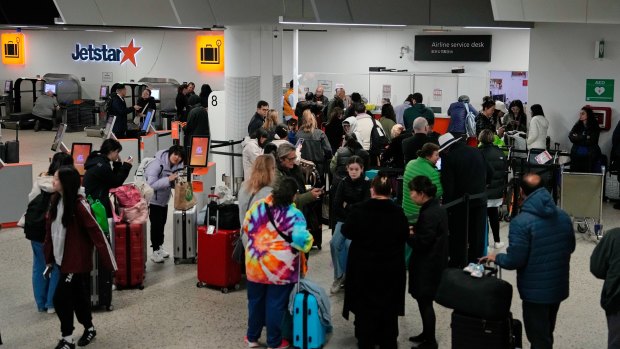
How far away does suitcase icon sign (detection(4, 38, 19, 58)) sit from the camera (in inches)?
1086

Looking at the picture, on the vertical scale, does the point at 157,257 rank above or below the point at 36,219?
below

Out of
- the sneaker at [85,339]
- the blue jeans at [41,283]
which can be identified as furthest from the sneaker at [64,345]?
the blue jeans at [41,283]

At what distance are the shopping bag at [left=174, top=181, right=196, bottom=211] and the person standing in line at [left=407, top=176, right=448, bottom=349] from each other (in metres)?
3.44

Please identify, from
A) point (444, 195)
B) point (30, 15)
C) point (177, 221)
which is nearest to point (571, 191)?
point (444, 195)

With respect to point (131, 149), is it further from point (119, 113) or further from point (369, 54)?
point (369, 54)

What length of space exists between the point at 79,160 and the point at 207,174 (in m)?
2.47

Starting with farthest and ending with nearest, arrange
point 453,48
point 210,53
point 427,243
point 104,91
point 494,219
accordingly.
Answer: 1. point 104,91
2. point 210,53
3. point 453,48
4. point 494,219
5. point 427,243

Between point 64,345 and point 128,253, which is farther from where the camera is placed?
point 128,253

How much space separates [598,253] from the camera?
584cm

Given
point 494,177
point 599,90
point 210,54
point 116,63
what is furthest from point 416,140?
point 116,63

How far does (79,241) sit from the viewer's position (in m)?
6.76

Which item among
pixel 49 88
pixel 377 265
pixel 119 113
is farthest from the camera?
pixel 49 88

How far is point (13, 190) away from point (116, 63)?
15245mm

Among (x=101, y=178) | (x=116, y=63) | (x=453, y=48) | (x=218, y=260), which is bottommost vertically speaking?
(x=218, y=260)
